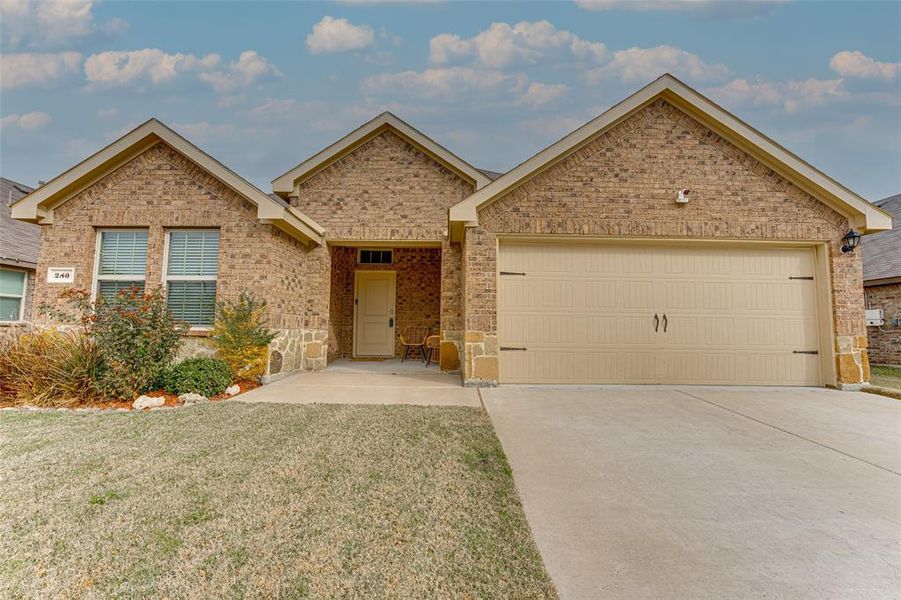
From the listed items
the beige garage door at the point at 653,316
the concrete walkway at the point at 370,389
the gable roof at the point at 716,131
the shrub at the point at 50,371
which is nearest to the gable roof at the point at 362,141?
the gable roof at the point at 716,131

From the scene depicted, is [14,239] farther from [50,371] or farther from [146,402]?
[146,402]

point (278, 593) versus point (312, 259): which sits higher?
point (312, 259)

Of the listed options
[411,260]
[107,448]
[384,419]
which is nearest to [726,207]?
[384,419]

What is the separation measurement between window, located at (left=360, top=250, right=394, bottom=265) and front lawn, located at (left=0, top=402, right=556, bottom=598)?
779cm

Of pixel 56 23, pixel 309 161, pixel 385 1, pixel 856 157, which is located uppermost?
pixel 56 23

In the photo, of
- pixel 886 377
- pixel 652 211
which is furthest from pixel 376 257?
pixel 886 377

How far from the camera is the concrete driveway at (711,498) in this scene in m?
1.94

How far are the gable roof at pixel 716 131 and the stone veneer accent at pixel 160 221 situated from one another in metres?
3.76

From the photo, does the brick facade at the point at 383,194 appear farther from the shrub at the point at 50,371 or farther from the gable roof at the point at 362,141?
the shrub at the point at 50,371

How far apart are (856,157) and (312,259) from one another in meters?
17.2

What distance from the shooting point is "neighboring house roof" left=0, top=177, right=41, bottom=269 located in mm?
9695

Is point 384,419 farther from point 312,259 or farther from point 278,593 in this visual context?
point 312,259

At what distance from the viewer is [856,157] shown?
12.2 metres

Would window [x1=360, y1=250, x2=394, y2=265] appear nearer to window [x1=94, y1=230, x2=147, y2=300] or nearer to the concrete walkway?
the concrete walkway
